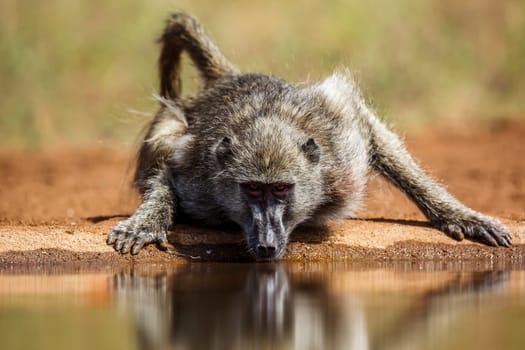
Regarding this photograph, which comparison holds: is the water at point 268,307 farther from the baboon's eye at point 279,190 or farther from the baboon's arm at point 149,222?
the baboon's eye at point 279,190

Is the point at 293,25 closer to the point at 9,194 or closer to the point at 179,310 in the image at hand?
the point at 9,194

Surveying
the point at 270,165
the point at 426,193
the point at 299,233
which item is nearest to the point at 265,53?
the point at 426,193

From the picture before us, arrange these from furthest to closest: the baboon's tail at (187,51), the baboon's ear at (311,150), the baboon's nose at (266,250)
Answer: the baboon's tail at (187,51)
the baboon's ear at (311,150)
the baboon's nose at (266,250)

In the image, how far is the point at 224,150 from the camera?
831 centimetres

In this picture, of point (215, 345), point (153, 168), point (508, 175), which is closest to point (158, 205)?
point (153, 168)

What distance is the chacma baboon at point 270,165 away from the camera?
8.08m

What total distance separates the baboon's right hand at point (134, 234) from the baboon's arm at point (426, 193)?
2.04m

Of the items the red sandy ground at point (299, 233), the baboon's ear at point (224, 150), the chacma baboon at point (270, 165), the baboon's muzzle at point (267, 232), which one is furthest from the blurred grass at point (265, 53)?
the baboon's muzzle at point (267, 232)

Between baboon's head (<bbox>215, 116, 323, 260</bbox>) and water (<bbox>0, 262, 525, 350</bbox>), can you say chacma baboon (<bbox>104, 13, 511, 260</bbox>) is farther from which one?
water (<bbox>0, 262, 525, 350</bbox>)

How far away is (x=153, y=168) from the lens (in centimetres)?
948

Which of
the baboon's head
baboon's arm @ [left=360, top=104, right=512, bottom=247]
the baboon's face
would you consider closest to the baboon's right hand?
the baboon's head

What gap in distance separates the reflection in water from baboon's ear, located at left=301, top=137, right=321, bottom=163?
928 mm

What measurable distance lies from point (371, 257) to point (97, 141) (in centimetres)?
787

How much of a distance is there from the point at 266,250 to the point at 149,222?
138 cm
